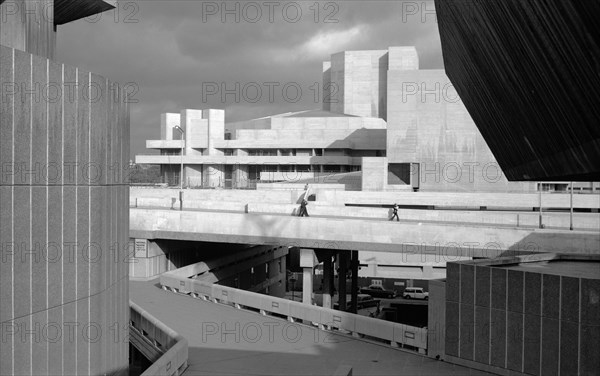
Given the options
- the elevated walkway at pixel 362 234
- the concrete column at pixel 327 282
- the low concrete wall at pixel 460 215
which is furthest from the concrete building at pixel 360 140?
the concrete column at pixel 327 282

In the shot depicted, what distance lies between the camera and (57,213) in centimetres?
758

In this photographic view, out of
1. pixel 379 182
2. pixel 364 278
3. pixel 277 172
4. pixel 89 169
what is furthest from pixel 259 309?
pixel 277 172

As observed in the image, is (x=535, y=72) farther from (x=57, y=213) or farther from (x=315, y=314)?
(x=315, y=314)

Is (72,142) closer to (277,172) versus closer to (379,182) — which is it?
(379,182)

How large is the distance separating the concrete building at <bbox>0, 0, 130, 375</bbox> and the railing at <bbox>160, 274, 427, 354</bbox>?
8692 millimetres

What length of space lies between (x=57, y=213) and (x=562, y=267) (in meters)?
12.6

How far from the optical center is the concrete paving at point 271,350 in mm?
14047

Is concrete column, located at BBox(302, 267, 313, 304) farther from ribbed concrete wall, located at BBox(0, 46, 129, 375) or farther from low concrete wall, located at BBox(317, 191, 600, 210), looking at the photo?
ribbed concrete wall, located at BBox(0, 46, 129, 375)

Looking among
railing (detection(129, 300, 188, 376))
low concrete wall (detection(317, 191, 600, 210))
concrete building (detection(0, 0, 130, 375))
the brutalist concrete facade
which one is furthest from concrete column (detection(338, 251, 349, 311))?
concrete building (detection(0, 0, 130, 375))

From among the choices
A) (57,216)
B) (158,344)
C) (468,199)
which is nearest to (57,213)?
(57,216)

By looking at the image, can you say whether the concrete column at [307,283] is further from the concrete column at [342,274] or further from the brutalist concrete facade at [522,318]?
the brutalist concrete facade at [522,318]

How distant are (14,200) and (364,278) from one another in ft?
125

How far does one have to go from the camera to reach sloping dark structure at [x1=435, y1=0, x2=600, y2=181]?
5.98m

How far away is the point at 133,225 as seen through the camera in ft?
89.2
